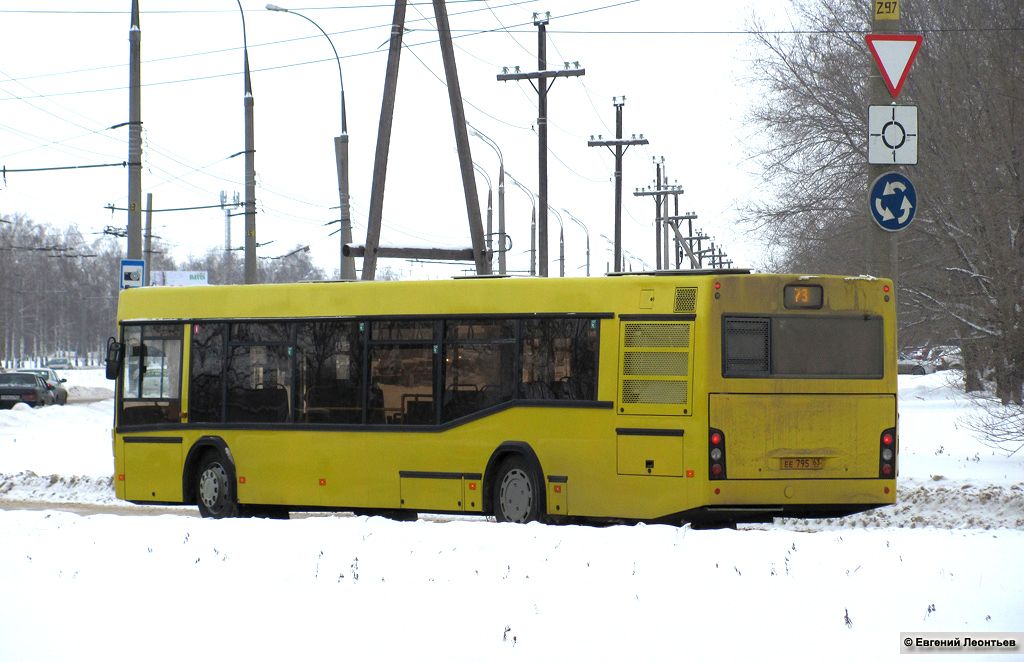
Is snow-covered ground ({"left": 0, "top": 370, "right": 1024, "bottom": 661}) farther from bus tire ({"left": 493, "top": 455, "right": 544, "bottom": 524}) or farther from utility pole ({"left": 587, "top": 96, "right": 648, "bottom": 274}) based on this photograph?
utility pole ({"left": 587, "top": 96, "right": 648, "bottom": 274})

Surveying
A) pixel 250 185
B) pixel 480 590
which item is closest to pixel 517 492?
pixel 480 590

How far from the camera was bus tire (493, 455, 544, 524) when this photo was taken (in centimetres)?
1173

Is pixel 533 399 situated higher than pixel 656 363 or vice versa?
pixel 656 363

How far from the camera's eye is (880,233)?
1158 centimetres

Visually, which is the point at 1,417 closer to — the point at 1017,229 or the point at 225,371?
the point at 225,371

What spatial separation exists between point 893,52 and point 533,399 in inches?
190

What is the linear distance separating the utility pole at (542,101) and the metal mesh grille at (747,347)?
1545 cm

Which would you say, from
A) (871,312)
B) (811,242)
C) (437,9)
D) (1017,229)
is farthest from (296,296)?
(811,242)

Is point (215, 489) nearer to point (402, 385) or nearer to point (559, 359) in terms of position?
point (402, 385)

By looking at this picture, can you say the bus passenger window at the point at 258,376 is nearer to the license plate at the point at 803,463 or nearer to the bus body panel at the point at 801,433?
the bus body panel at the point at 801,433

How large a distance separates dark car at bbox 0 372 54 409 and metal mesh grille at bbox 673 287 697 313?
37.1 m

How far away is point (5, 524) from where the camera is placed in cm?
1054

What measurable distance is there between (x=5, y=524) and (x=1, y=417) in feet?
67.4

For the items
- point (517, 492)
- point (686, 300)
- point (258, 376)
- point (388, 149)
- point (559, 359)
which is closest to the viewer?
point (686, 300)
